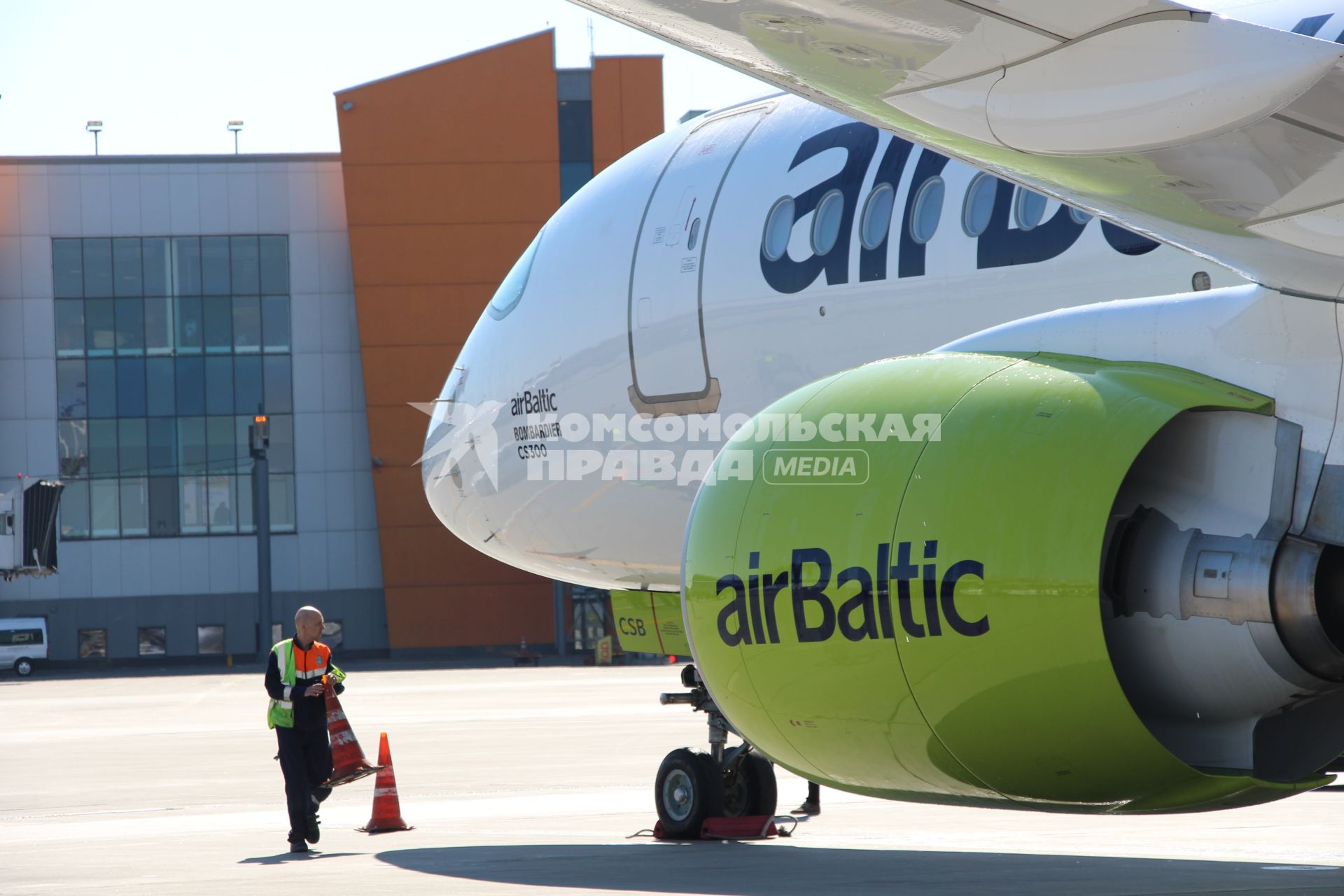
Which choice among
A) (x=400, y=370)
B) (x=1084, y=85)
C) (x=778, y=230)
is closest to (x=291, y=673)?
(x=778, y=230)

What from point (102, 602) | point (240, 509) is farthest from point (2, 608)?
point (240, 509)

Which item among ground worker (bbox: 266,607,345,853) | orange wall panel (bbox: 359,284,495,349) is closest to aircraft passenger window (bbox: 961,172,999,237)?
ground worker (bbox: 266,607,345,853)

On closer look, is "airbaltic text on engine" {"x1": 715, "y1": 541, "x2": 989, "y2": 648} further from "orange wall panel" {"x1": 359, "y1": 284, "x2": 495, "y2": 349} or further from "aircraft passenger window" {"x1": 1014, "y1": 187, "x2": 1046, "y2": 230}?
"orange wall panel" {"x1": 359, "y1": 284, "x2": 495, "y2": 349}

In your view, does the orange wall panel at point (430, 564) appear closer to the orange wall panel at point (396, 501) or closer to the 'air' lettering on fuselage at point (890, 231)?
the orange wall panel at point (396, 501)

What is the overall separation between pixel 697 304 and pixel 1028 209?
2.37 m

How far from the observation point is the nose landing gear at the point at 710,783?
33.3ft

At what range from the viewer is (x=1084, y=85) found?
3527mm

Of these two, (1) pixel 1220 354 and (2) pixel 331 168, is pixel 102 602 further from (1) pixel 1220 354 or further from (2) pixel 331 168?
(1) pixel 1220 354

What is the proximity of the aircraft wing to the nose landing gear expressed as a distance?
20.7ft

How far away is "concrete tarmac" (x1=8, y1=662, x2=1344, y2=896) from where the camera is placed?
8.41 m

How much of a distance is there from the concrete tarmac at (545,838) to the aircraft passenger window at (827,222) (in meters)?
3.06

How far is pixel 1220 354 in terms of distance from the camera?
217 inches

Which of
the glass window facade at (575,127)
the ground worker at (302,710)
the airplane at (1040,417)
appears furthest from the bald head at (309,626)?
the glass window facade at (575,127)

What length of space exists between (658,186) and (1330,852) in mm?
5274
